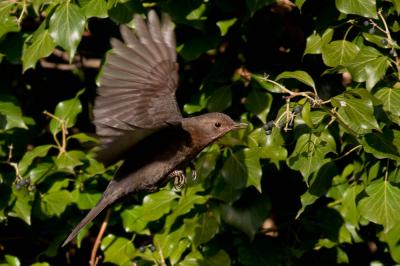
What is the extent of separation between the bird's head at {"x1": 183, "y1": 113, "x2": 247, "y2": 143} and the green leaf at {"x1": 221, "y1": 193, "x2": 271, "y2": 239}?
0.57 meters

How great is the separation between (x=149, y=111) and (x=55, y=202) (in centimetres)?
96

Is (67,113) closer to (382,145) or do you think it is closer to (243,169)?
(243,169)

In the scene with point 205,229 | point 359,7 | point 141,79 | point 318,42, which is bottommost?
point 205,229

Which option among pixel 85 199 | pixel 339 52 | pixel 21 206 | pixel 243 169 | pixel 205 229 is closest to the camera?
pixel 339 52

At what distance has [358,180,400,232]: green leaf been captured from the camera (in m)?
3.63

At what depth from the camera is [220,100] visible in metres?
4.21

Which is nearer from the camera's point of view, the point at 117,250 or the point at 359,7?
the point at 359,7

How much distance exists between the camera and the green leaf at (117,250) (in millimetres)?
4375

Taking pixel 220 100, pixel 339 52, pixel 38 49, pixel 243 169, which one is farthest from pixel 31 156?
pixel 339 52

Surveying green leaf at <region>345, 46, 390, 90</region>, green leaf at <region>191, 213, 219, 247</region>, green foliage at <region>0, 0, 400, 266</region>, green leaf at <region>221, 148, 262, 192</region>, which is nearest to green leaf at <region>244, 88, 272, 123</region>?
green foliage at <region>0, 0, 400, 266</region>

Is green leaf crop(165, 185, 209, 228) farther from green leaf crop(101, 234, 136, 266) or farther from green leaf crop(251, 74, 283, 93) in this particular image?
A: green leaf crop(251, 74, 283, 93)

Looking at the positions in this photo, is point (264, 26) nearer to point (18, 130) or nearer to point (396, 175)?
point (396, 175)

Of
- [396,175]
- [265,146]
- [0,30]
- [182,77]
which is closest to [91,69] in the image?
[182,77]

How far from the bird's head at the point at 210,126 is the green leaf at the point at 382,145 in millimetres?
532
